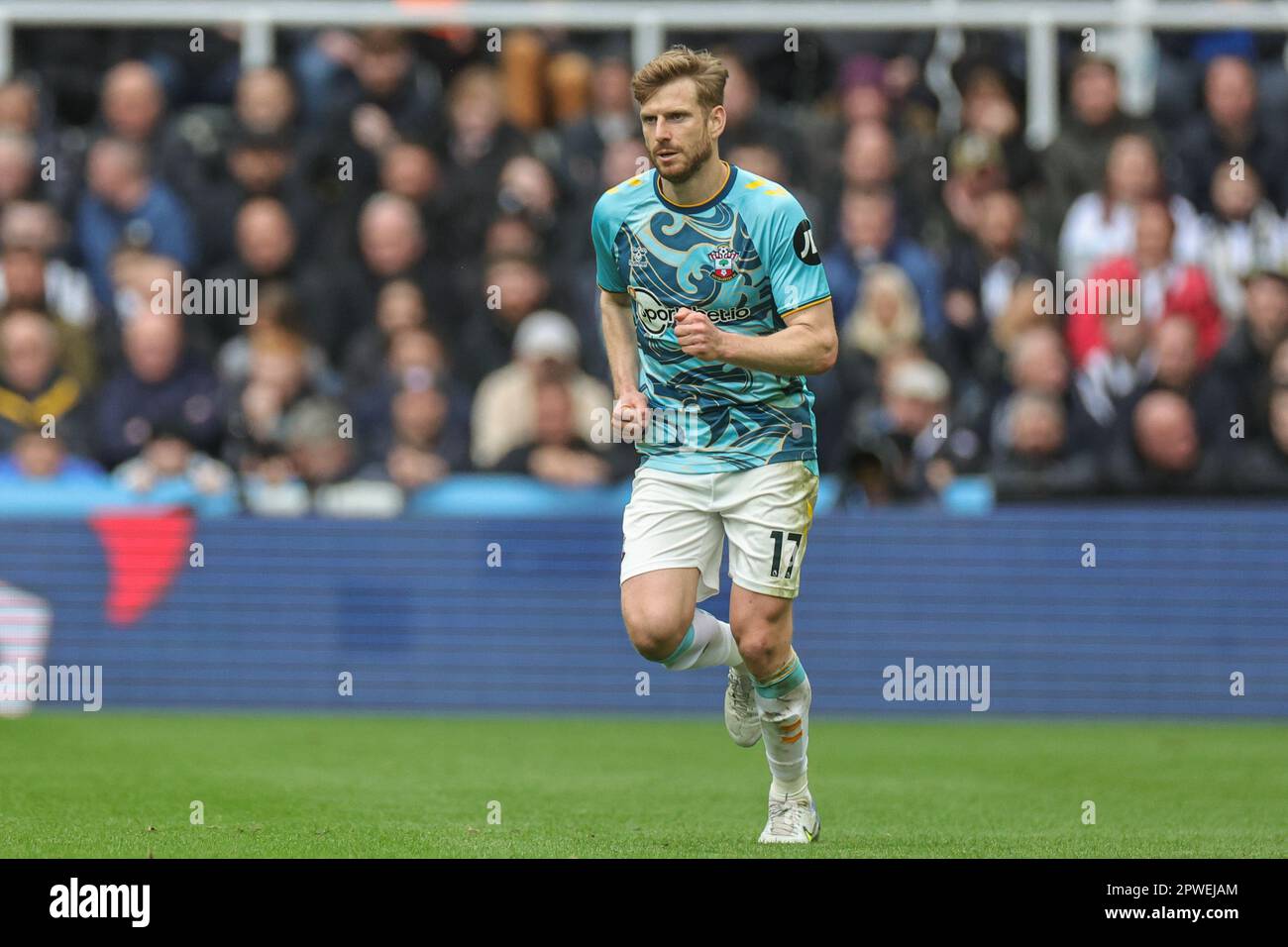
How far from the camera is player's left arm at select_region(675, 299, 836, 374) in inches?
311

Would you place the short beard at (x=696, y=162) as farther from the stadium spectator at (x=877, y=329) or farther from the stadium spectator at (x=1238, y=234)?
the stadium spectator at (x=1238, y=234)

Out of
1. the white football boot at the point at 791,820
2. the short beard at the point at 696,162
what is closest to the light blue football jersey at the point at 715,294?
the short beard at the point at 696,162

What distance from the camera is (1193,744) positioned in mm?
12695

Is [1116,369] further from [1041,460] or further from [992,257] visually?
[992,257]

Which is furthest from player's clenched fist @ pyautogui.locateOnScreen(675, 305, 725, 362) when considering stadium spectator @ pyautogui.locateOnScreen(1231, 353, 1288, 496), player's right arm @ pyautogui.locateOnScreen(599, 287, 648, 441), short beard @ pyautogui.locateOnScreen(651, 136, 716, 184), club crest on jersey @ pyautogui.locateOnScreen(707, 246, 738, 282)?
stadium spectator @ pyautogui.locateOnScreen(1231, 353, 1288, 496)

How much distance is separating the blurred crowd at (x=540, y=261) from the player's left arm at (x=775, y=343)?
5.72 m

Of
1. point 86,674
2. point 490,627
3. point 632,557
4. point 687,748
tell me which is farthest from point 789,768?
point 86,674

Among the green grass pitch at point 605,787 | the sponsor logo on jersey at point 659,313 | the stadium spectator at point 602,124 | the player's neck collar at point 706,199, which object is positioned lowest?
the green grass pitch at point 605,787

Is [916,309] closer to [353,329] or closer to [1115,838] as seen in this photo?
[353,329]

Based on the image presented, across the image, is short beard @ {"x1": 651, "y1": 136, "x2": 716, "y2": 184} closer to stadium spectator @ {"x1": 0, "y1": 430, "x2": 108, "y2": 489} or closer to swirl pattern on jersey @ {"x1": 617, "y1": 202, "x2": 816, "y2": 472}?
swirl pattern on jersey @ {"x1": 617, "y1": 202, "x2": 816, "y2": 472}

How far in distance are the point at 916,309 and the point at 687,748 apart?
3.69m

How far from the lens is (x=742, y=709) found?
29.7ft

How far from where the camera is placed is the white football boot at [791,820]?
855 cm

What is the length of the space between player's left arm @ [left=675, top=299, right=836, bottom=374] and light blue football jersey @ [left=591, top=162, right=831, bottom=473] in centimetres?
6
